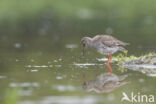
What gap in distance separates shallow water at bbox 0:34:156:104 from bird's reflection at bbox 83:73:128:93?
151mm

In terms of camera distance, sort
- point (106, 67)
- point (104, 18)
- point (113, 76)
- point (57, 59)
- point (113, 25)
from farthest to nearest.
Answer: point (104, 18) → point (113, 25) → point (57, 59) → point (106, 67) → point (113, 76)

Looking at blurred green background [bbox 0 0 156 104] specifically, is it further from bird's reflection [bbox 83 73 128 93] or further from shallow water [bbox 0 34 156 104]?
bird's reflection [bbox 83 73 128 93]

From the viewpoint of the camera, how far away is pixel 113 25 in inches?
1022

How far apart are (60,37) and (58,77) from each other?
405 inches

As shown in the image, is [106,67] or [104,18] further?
[104,18]

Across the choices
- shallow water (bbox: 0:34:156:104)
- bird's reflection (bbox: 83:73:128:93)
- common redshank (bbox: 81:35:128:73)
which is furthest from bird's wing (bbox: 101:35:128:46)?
bird's reflection (bbox: 83:73:128:93)

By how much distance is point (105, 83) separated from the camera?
11523mm

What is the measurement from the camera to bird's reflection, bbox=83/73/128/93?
11.0m

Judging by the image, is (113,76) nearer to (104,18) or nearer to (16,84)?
(16,84)

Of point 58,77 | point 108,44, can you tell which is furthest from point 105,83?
point 108,44

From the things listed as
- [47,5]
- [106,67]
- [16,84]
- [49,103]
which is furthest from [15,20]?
[49,103]

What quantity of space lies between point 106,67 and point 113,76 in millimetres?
1248

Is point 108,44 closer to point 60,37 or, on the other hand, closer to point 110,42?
point 110,42

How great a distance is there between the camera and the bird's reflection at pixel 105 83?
1097cm
